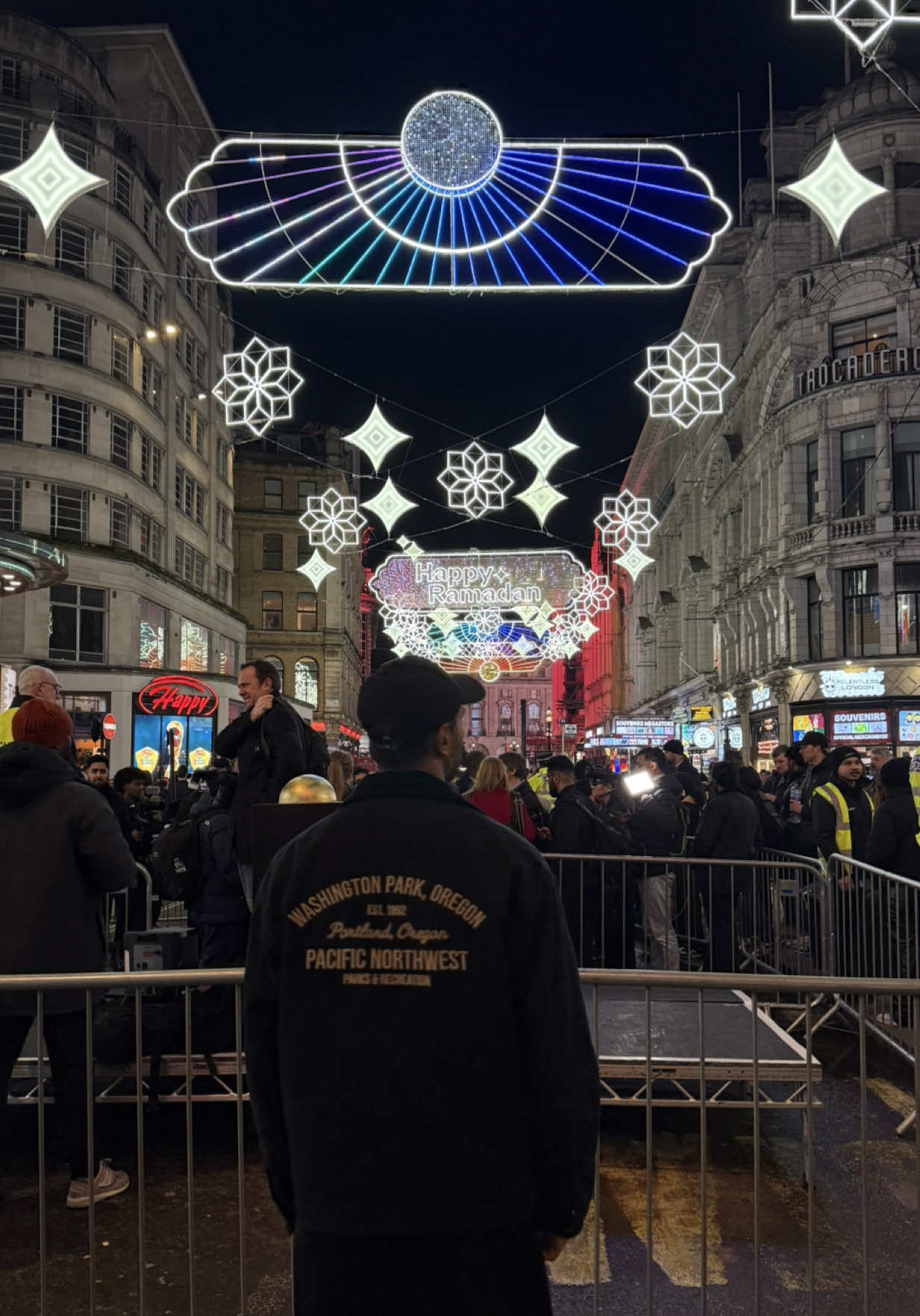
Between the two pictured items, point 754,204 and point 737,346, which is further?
point 737,346

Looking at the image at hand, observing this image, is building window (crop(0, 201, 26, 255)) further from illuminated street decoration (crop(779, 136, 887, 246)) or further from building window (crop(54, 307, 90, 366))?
illuminated street decoration (crop(779, 136, 887, 246))

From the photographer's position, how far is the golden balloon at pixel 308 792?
5211 mm

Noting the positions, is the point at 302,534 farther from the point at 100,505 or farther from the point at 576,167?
the point at 576,167

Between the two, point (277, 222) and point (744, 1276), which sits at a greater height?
point (277, 222)

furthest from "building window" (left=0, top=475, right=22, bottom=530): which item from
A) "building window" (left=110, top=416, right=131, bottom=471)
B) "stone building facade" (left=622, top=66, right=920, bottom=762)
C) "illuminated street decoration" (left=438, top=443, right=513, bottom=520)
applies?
"stone building facade" (left=622, top=66, right=920, bottom=762)

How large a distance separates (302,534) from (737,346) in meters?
32.8

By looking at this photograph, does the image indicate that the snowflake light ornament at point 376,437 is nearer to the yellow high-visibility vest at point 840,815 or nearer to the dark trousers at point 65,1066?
the yellow high-visibility vest at point 840,815

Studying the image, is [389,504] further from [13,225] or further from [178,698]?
[13,225]

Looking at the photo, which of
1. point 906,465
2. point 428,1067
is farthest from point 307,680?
point 428,1067

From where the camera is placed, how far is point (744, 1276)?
468 centimetres

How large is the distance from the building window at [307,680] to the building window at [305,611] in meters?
2.11

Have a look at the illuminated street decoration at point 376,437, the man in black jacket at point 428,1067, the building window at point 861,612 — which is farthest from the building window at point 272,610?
the man in black jacket at point 428,1067

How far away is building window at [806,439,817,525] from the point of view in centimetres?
3431

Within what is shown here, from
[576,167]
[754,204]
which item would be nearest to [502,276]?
[576,167]
